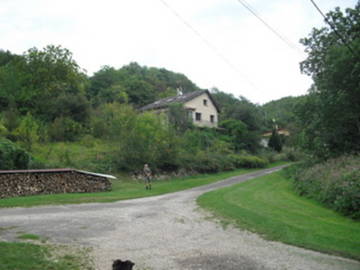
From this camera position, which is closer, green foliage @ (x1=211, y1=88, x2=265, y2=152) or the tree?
the tree

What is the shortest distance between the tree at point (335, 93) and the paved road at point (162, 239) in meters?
15.8

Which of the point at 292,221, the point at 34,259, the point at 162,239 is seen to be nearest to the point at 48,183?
the point at 162,239

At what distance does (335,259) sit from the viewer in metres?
6.47

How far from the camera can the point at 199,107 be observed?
156 feet

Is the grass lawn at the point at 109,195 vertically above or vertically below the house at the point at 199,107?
below

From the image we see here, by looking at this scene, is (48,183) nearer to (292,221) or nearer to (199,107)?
(292,221)

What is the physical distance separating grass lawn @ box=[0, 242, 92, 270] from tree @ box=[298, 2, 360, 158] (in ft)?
64.9

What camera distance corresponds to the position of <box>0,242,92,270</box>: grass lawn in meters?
5.39

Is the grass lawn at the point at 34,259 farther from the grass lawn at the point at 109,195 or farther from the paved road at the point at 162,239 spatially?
the grass lawn at the point at 109,195

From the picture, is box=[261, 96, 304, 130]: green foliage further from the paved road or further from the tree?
the paved road

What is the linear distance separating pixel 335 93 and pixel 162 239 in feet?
64.0

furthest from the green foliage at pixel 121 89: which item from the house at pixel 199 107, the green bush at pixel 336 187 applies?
the green bush at pixel 336 187

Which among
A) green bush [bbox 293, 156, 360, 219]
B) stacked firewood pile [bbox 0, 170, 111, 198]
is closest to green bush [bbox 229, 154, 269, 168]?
green bush [bbox 293, 156, 360, 219]

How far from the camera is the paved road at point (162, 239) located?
6.11 meters
